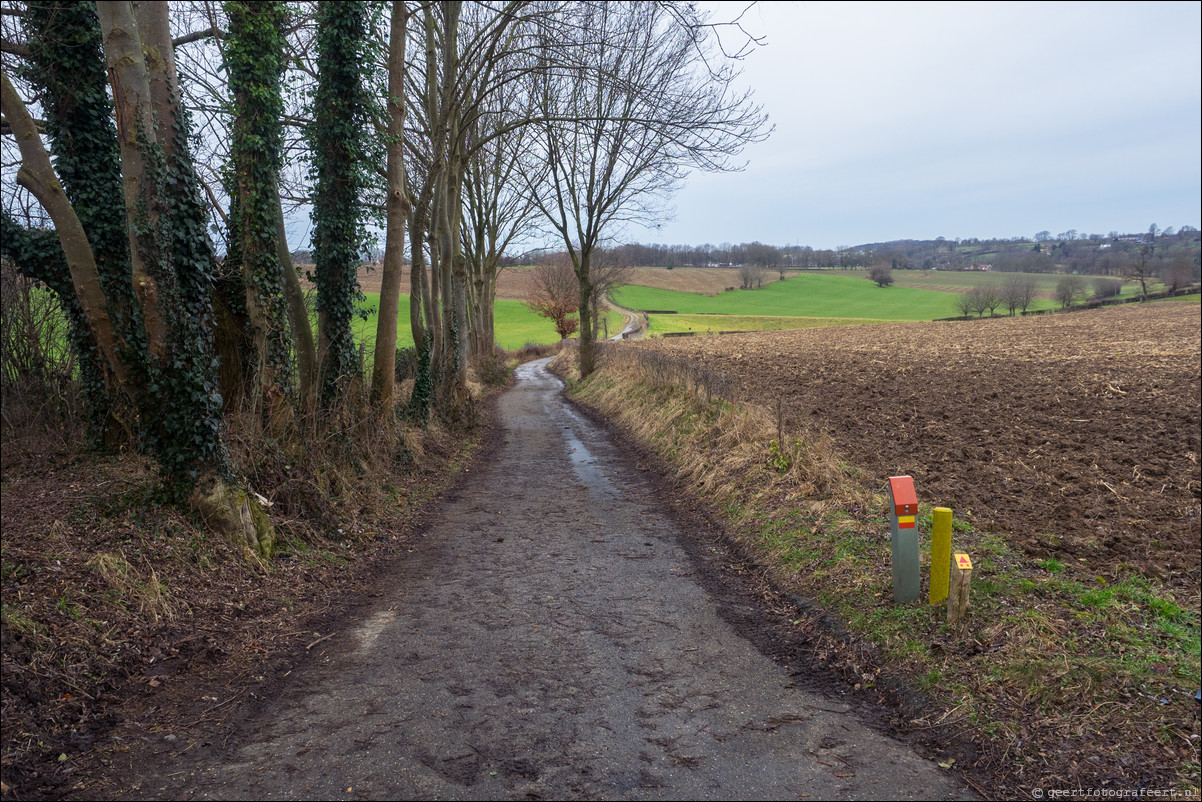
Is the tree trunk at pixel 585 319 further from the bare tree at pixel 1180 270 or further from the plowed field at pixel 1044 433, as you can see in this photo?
the bare tree at pixel 1180 270

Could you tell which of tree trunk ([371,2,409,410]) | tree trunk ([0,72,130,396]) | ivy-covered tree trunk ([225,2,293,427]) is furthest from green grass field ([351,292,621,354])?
tree trunk ([0,72,130,396])

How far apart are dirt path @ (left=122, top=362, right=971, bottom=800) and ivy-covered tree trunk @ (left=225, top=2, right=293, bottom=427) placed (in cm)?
325

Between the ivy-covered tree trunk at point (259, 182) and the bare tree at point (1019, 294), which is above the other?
the ivy-covered tree trunk at point (259, 182)

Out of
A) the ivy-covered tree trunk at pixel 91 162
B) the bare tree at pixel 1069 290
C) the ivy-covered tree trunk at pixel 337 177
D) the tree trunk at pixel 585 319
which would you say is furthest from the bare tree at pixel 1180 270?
the ivy-covered tree trunk at pixel 91 162

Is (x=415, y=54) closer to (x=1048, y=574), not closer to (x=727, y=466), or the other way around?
(x=727, y=466)

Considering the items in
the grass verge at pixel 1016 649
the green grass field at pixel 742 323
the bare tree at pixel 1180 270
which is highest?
the bare tree at pixel 1180 270

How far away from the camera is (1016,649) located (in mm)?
4473

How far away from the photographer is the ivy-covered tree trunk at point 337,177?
32.3ft

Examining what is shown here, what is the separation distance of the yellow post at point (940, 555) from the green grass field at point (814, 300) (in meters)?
78.1

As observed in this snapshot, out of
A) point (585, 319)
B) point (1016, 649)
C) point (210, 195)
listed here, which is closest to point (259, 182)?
point (210, 195)

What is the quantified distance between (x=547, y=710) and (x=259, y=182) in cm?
707

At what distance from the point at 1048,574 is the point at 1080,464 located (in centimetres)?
510

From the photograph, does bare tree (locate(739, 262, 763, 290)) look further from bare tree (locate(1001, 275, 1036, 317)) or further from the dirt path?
the dirt path

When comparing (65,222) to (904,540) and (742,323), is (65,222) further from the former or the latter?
(742,323)
